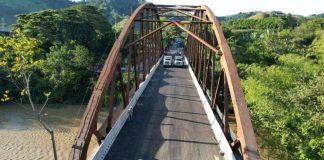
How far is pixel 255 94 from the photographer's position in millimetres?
25359

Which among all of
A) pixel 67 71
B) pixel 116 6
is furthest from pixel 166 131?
pixel 116 6

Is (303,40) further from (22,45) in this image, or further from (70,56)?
(22,45)

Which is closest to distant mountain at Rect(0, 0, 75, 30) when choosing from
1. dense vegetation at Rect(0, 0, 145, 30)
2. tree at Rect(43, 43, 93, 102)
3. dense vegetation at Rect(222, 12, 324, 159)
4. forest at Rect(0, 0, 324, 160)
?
dense vegetation at Rect(0, 0, 145, 30)

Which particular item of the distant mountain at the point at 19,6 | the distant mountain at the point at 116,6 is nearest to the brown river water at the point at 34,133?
the distant mountain at the point at 19,6

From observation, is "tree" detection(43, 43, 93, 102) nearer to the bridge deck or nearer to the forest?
the forest

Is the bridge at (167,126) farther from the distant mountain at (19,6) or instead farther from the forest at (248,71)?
the distant mountain at (19,6)

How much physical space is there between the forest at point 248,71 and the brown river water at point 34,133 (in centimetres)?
247

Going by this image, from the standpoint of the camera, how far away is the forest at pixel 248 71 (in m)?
16.7

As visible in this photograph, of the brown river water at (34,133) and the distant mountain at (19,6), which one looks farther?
the distant mountain at (19,6)

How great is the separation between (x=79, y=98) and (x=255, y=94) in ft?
69.1

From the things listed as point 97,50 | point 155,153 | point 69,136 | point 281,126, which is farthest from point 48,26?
point 155,153

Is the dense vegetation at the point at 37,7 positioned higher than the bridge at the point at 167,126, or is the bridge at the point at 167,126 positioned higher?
the dense vegetation at the point at 37,7

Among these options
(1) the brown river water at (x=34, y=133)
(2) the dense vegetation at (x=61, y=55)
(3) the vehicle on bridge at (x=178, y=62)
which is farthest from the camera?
(2) the dense vegetation at (x=61, y=55)

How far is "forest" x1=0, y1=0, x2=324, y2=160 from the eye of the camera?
657 inches
